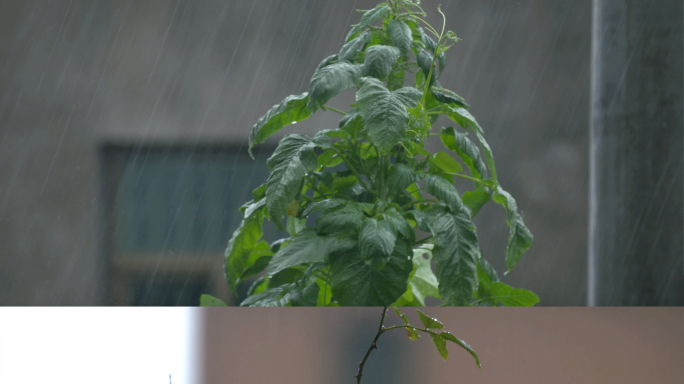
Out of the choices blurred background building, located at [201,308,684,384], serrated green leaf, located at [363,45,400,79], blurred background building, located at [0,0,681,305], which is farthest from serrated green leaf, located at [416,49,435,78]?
blurred background building, located at [0,0,681,305]

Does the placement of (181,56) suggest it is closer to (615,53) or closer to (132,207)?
(132,207)

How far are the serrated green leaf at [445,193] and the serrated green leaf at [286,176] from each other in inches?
10.6

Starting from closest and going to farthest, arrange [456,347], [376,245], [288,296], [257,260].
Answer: [456,347], [376,245], [288,296], [257,260]

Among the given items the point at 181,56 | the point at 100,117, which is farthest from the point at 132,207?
the point at 181,56

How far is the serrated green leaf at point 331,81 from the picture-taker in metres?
1.11

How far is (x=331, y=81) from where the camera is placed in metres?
1.12

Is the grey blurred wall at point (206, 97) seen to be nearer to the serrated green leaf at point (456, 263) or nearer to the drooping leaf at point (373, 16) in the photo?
the drooping leaf at point (373, 16)

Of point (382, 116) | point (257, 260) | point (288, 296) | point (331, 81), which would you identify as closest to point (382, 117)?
point (382, 116)

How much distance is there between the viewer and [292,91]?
242 cm

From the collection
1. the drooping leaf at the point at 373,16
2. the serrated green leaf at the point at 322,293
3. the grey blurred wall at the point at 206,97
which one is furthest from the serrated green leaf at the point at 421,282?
the grey blurred wall at the point at 206,97

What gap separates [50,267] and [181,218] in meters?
0.65

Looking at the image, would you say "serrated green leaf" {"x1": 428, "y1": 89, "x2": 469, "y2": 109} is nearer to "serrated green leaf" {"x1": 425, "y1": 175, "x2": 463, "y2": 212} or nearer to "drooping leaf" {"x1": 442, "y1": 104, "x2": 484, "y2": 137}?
"drooping leaf" {"x1": 442, "y1": 104, "x2": 484, "y2": 137}

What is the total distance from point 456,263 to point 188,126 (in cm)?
170

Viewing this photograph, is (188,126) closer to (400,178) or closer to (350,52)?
(350,52)
